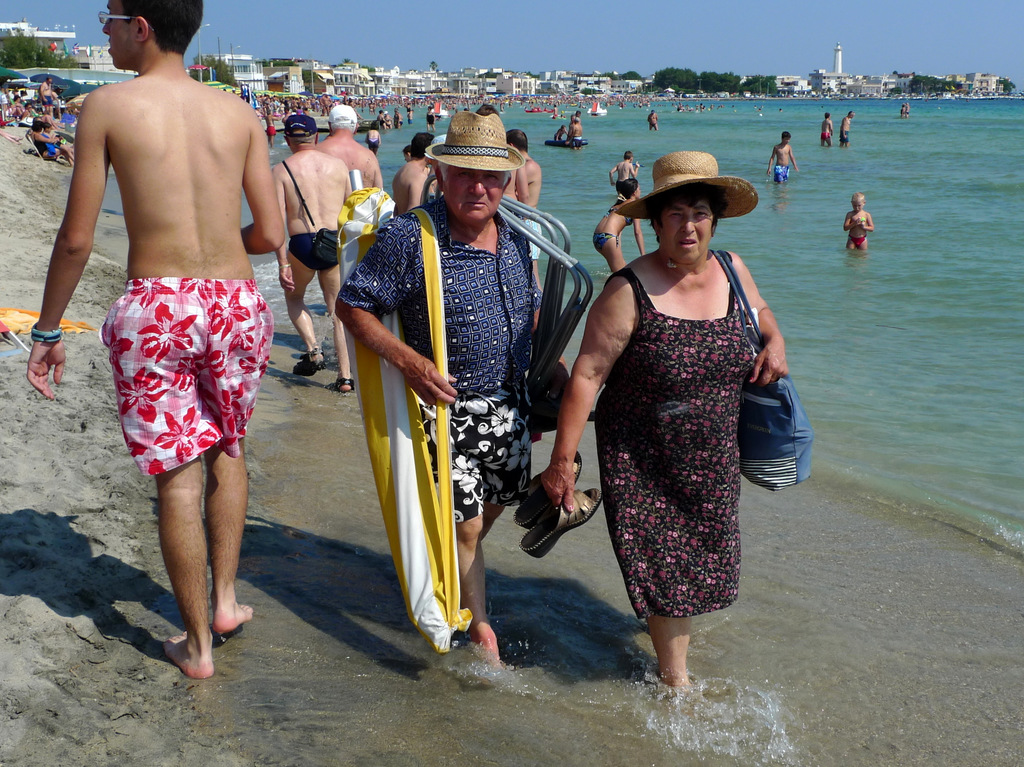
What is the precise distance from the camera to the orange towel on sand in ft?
18.1

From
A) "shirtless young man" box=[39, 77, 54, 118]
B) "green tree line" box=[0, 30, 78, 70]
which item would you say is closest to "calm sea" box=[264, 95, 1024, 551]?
"shirtless young man" box=[39, 77, 54, 118]

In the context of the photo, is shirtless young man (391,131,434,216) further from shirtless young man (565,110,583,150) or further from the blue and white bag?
shirtless young man (565,110,583,150)

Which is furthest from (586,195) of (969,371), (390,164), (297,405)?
(297,405)

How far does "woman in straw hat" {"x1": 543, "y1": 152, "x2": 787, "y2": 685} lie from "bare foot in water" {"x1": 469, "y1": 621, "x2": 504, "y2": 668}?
55cm

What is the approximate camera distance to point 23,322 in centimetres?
563

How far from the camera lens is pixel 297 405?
589cm

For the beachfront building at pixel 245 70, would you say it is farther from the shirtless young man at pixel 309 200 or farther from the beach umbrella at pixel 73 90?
the shirtless young man at pixel 309 200

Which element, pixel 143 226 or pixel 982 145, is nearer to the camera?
pixel 143 226

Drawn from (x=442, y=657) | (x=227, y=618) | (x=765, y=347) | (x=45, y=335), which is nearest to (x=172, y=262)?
(x=45, y=335)

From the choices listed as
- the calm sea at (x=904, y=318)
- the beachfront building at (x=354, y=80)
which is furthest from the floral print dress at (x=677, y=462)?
the beachfront building at (x=354, y=80)

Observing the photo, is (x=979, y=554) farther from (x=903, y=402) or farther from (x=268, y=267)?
(x=268, y=267)

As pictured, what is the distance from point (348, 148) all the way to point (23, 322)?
240 centimetres

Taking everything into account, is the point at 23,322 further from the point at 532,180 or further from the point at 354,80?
the point at 354,80

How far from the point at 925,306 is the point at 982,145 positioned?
3658 centimetres
